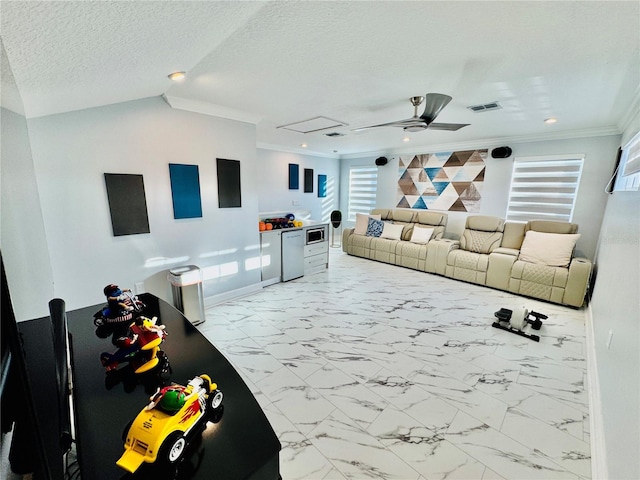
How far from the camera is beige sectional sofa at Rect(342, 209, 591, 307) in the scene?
11.7ft

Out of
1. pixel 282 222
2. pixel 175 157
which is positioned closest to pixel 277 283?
pixel 282 222

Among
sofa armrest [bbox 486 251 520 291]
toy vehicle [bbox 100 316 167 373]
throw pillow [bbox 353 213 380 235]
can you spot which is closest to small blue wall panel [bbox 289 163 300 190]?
throw pillow [bbox 353 213 380 235]

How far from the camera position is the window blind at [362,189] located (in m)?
6.73

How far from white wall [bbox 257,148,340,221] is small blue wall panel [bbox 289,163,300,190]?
0.07m

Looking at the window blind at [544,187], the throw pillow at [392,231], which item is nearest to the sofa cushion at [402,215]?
the throw pillow at [392,231]

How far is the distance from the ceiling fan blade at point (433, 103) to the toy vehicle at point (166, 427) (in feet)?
8.58

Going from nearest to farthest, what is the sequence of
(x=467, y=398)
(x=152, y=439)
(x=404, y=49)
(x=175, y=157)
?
(x=152, y=439), (x=404, y=49), (x=467, y=398), (x=175, y=157)

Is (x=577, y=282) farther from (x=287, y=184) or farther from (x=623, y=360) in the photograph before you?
(x=287, y=184)

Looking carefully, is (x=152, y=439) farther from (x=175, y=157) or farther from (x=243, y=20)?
(x=175, y=157)

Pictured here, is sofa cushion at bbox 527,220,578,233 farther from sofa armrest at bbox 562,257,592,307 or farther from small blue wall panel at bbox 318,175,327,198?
small blue wall panel at bbox 318,175,327,198

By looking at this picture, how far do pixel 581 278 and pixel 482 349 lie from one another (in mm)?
1952

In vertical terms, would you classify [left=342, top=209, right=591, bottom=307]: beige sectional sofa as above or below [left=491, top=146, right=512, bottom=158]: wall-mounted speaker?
below

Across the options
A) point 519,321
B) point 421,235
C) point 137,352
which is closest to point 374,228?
point 421,235

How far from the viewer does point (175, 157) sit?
2902 mm
